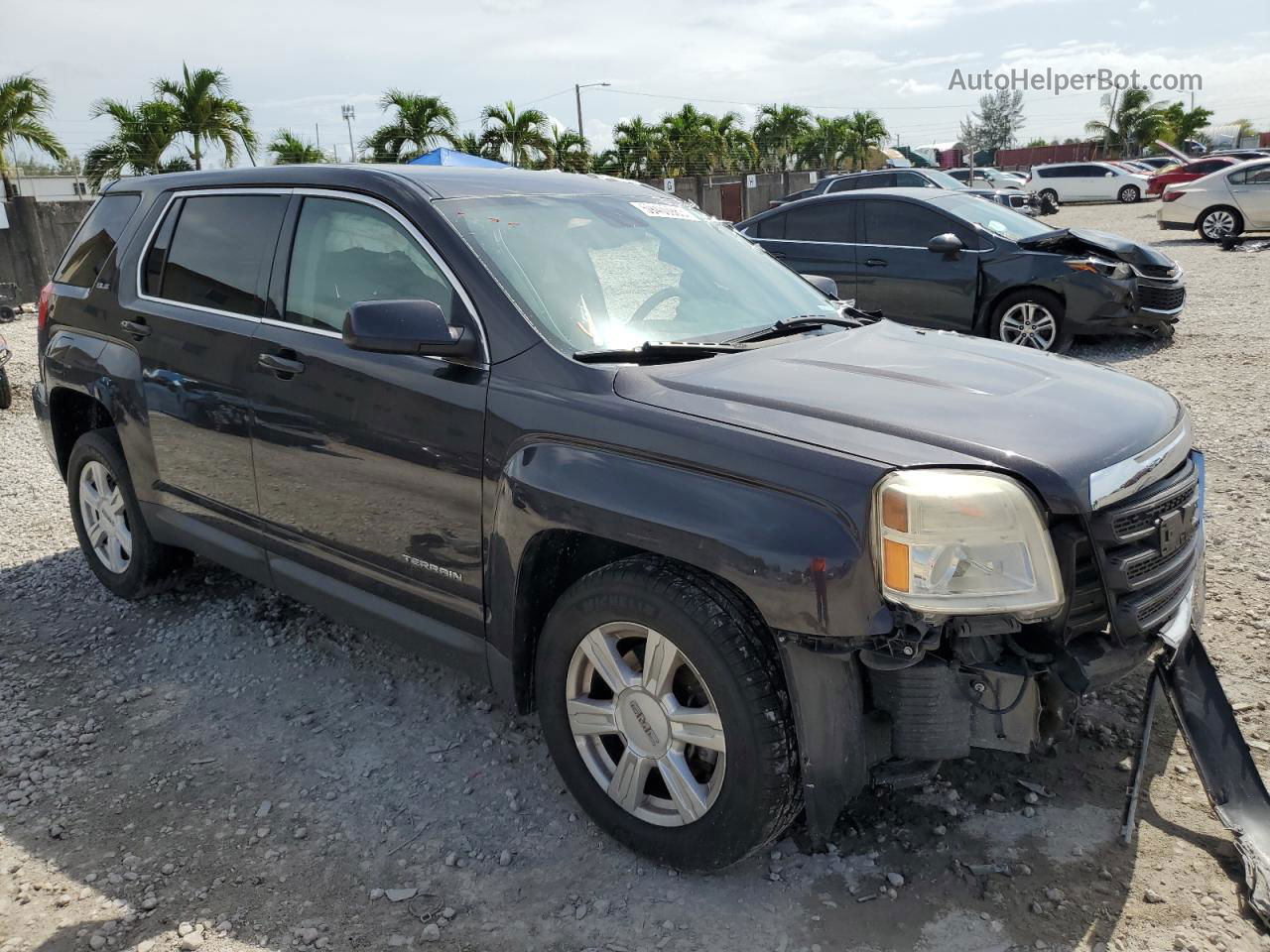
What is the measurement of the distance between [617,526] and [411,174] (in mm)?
1598

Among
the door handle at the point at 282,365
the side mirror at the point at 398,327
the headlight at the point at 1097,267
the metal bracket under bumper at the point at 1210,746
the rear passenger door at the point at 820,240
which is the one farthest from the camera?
the rear passenger door at the point at 820,240

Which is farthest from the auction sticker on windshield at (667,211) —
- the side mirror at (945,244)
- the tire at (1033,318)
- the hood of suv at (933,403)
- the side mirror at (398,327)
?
the tire at (1033,318)

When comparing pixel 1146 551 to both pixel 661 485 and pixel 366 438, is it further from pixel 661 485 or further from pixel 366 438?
pixel 366 438

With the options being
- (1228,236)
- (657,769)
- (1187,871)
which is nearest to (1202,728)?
(1187,871)

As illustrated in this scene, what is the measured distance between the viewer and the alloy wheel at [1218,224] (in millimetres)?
19047

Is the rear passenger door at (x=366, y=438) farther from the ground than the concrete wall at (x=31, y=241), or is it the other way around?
the concrete wall at (x=31, y=241)

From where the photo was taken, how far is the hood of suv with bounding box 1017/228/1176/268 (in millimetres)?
9195

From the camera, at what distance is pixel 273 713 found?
3.75m

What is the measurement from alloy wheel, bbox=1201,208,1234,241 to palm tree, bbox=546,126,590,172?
1531 cm

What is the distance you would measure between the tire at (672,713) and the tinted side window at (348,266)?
3.56ft

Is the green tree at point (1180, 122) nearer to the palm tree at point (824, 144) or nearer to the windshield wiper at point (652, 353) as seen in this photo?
the palm tree at point (824, 144)

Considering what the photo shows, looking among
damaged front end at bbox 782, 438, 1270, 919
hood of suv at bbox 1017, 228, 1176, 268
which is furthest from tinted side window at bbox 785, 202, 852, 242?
damaged front end at bbox 782, 438, 1270, 919

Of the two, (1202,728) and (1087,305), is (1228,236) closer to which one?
(1087,305)

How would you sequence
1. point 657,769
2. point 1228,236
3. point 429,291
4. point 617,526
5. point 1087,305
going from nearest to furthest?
point 617,526 → point 657,769 → point 429,291 → point 1087,305 → point 1228,236
